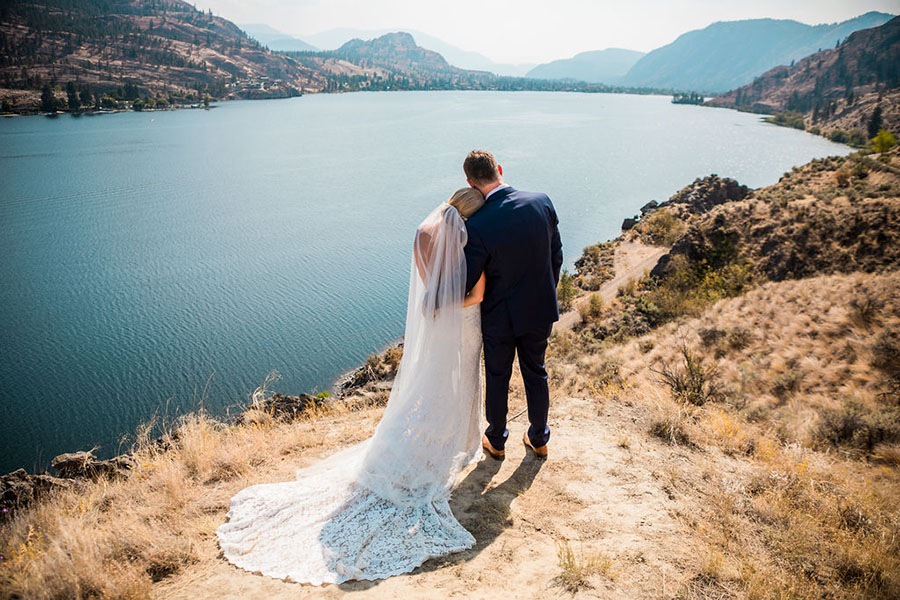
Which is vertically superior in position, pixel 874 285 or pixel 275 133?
pixel 275 133

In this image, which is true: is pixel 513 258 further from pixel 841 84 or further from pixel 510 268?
pixel 841 84

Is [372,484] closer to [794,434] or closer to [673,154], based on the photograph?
[794,434]

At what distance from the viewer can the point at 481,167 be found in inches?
137

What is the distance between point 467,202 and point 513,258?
556 mm

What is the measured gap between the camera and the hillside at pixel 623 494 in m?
2.67

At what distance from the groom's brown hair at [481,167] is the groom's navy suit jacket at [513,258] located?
139mm

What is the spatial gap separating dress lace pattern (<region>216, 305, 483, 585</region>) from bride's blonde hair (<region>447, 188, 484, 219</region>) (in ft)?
2.54

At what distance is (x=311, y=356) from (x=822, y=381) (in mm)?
14620

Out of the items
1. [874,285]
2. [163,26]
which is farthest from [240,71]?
[874,285]

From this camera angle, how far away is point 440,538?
310 cm

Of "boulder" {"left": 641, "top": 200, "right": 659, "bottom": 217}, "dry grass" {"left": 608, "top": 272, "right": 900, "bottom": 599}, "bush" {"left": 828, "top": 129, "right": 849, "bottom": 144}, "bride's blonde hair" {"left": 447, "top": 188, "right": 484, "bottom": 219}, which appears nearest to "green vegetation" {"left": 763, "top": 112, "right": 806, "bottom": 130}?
"bush" {"left": 828, "top": 129, "right": 849, "bottom": 144}

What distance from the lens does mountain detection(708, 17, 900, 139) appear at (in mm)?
91188

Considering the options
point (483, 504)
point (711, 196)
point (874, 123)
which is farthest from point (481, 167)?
point (874, 123)

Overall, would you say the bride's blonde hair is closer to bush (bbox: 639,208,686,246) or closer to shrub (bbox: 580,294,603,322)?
shrub (bbox: 580,294,603,322)
